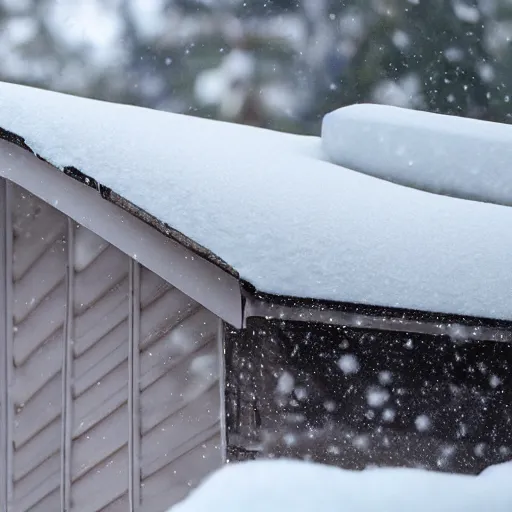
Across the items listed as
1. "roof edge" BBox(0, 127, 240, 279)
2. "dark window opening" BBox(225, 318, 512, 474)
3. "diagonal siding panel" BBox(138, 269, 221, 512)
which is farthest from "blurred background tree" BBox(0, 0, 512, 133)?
"roof edge" BBox(0, 127, 240, 279)

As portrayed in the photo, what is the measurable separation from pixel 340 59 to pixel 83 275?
37.9 ft

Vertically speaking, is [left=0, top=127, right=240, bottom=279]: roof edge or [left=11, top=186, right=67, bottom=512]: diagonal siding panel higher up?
[left=0, top=127, right=240, bottom=279]: roof edge

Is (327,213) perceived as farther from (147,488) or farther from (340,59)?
(340,59)

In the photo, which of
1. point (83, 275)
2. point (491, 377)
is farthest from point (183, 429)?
point (491, 377)

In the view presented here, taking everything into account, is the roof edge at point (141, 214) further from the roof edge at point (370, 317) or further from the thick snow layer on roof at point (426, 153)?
the thick snow layer on roof at point (426, 153)

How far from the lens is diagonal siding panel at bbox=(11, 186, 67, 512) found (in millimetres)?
4273

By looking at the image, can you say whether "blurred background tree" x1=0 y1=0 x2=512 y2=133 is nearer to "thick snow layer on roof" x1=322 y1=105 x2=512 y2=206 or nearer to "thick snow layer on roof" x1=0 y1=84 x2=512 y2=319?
"thick snow layer on roof" x1=322 y1=105 x2=512 y2=206

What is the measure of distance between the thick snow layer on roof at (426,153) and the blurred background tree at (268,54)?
9.32 metres

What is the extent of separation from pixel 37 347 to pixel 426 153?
263 cm

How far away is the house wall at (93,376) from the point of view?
387cm

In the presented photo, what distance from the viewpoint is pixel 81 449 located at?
4.18m

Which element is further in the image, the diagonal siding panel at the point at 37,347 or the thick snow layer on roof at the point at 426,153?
the thick snow layer on roof at the point at 426,153

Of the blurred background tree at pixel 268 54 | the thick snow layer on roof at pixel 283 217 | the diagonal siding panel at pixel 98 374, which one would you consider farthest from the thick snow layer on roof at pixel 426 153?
the blurred background tree at pixel 268 54

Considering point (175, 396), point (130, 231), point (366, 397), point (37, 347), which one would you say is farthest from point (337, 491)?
point (37, 347)
